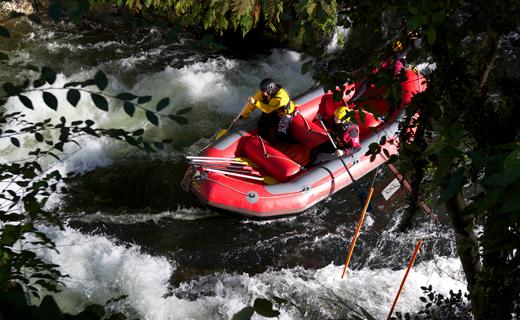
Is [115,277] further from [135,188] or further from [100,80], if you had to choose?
[100,80]

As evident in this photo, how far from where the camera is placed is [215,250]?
779 cm

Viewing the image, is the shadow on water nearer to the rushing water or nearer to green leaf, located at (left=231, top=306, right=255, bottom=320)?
the rushing water

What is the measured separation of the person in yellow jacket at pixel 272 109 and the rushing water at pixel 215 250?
1188 mm

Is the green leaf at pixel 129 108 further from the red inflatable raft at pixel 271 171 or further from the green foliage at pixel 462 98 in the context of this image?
the red inflatable raft at pixel 271 171

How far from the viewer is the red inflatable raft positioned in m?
7.55

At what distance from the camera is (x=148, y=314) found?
6.68 m

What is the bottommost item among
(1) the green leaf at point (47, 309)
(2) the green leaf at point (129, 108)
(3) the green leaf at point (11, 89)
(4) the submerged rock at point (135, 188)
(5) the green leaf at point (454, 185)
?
(4) the submerged rock at point (135, 188)

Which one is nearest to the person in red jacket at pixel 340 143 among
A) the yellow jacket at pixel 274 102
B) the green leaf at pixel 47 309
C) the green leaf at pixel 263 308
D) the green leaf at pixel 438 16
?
the yellow jacket at pixel 274 102

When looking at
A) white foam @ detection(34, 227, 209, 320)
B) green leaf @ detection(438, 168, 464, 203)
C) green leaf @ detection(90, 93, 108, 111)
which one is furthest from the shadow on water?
green leaf @ detection(438, 168, 464, 203)

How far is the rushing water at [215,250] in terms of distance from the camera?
693cm

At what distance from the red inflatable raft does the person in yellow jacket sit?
0.16 meters

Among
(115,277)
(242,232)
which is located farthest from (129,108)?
(242,232)

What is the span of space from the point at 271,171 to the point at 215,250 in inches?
51.4

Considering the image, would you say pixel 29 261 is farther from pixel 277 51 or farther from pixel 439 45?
pixel 277 51
